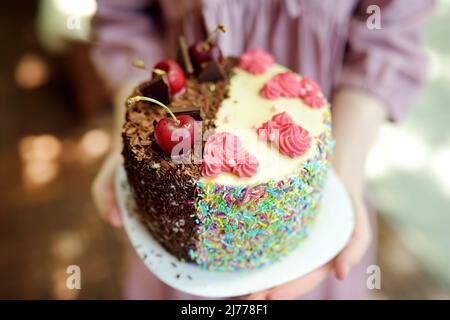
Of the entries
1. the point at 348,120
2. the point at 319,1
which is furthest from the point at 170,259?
the point at 319,1

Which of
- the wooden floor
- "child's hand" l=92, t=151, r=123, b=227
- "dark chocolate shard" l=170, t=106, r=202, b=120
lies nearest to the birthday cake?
"dark chocolate shard" l=170, t=106, r=202, b=120

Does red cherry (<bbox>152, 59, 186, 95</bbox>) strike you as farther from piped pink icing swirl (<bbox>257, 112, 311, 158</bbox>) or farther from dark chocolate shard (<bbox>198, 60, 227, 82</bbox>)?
piped pink icing swirl (<bbox>257, 112, 311, 158</bbox>)

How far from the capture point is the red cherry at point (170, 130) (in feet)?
3.18

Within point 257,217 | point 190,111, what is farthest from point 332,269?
point 190,111

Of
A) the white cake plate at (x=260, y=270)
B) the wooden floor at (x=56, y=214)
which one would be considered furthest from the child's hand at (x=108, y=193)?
the wooden floor at (x=56, y=214)

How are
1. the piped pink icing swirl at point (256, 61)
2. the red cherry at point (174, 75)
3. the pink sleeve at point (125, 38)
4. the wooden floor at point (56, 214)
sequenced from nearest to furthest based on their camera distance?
the red cherry at point (174, 75), the piped pink icing swirl at point (256, 61), the pink sleeve at point (125, 38), the wooden floor at point (56, 214)

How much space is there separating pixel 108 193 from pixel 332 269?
0.62 meters

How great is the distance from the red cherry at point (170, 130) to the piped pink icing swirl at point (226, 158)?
47 millimetres

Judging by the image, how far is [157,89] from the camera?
106 cm

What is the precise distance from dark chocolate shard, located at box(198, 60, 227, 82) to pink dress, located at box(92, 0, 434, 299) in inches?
6.3

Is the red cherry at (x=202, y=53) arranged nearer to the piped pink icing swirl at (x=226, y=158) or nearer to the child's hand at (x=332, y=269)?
the piped pink icing swirl at (x=226, y=158)

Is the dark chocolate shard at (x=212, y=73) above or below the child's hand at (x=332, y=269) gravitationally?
above

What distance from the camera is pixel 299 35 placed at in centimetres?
126
